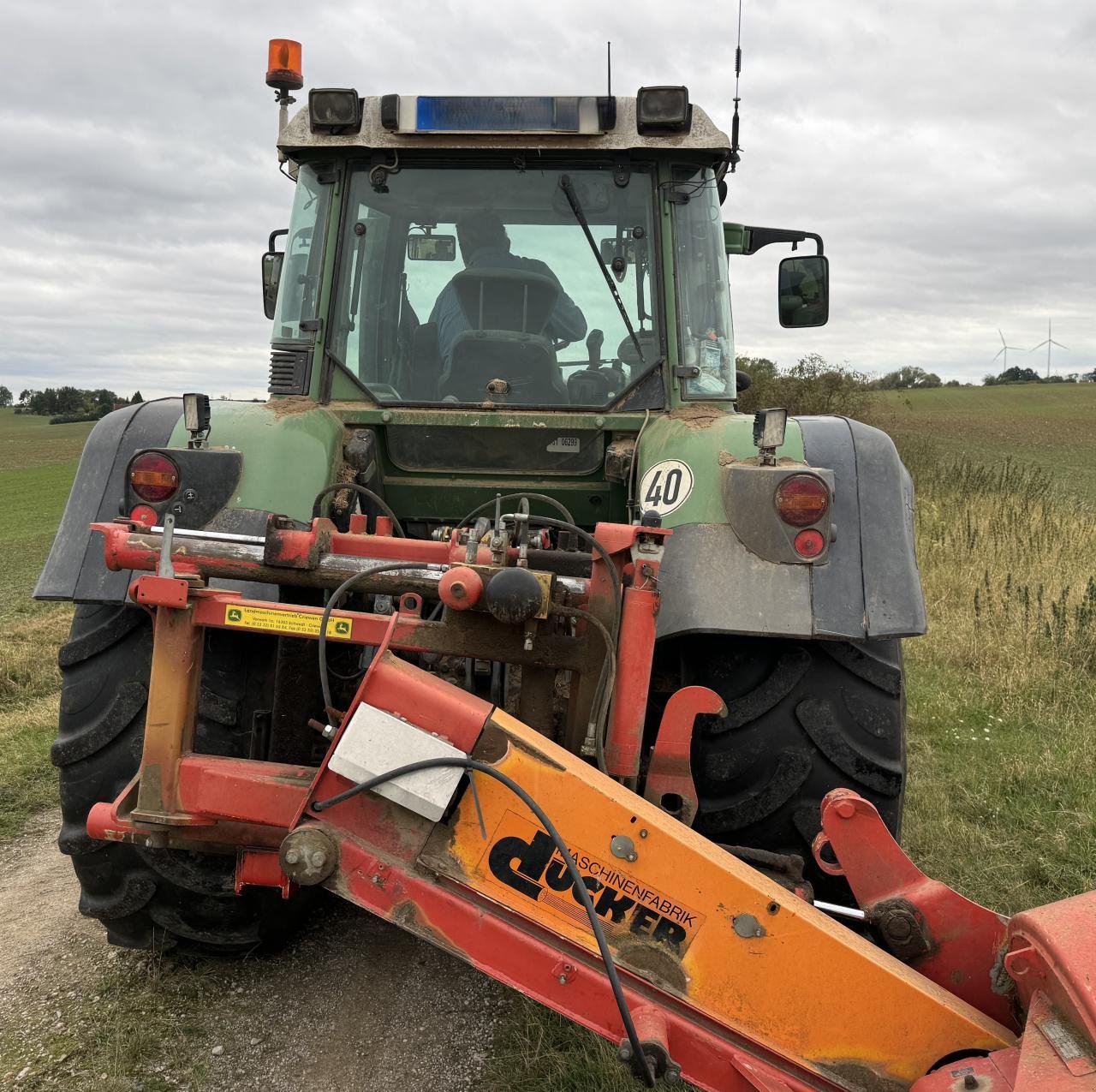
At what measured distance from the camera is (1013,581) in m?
7.39

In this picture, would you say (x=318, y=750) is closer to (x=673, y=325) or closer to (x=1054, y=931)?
(x=1054, y=931)

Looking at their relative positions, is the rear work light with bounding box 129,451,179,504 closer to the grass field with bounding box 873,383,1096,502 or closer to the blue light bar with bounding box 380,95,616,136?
the blue light bar with bounding box 380,95,616,136

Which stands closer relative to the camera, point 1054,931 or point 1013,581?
point 1054,931

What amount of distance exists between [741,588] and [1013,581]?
5.58 metres

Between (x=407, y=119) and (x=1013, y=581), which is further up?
(x=407, y=119)

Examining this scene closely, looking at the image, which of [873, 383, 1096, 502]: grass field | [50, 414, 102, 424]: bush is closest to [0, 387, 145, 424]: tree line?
[50, 414, 102, 424]: bush

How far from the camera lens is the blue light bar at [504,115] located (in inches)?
137

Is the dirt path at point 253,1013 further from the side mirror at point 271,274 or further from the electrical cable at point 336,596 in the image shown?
the side mirror at point 271,274

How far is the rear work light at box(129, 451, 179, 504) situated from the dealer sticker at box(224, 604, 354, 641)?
86cm

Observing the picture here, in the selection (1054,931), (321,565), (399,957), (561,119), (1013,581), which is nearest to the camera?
(1054,931)

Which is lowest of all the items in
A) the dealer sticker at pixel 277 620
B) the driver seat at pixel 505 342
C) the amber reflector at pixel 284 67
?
the dealer sticker at pixel 277 620

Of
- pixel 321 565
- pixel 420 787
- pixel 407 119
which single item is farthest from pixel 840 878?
pixel 407 119

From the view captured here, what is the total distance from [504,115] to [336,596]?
2.09 meters

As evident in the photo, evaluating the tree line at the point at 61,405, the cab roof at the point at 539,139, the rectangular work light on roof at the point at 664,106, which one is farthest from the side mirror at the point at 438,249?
the tree line at the point at 61,405
